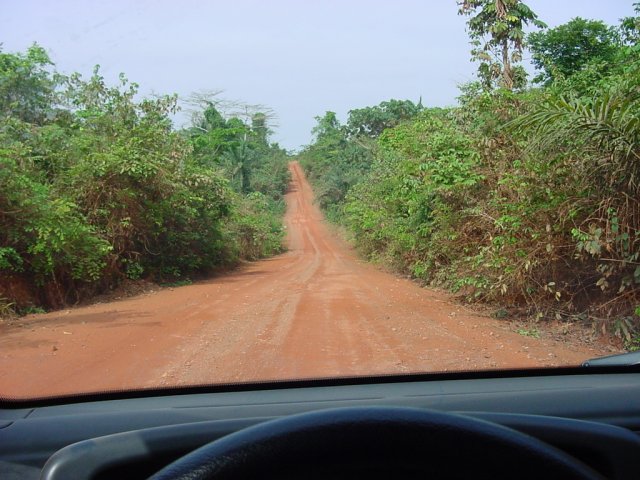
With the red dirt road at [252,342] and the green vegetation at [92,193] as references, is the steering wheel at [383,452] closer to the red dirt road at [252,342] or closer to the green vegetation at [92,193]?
the red dirt road at [252,342]

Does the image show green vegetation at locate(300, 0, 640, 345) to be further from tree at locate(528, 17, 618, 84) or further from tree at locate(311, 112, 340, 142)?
tree at locate(311, 112, 340, 142)

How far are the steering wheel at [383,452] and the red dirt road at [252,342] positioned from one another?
3.68m

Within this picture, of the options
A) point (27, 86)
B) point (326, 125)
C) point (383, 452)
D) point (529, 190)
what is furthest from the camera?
point (326, 125)

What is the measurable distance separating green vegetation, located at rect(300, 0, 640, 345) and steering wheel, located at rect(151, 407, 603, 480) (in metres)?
7.12

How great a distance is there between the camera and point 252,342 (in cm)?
809

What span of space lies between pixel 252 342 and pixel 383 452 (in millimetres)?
6854

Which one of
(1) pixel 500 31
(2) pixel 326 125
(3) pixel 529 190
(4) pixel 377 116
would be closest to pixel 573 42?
(1) pixel 500 31

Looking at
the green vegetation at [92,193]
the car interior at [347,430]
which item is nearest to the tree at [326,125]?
the green vegetation at [92,193]

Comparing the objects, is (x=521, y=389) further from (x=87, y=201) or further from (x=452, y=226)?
(x=87, y=201)

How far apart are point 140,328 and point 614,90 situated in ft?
23.7

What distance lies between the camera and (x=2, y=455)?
2.22 metres

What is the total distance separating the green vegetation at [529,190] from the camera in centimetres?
812

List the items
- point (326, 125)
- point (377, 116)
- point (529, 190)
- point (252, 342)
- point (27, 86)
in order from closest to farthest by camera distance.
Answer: point (252, 342), point (529, 190), point (27, 86), point (377, 116), point (326, 125)

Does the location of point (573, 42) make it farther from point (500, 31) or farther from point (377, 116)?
point (377, 116)
